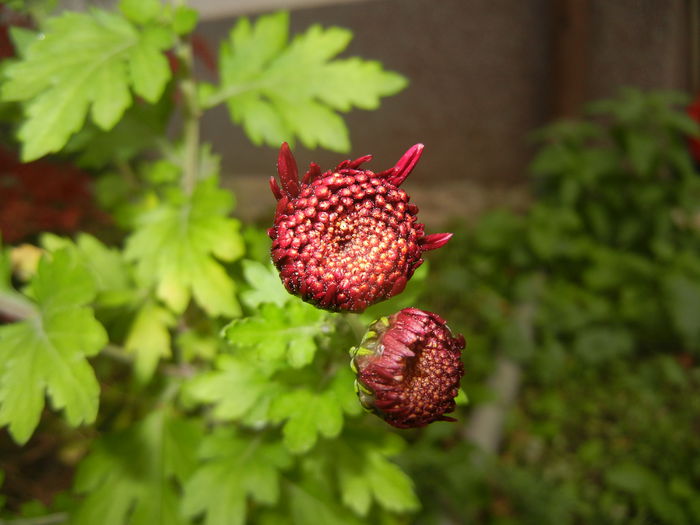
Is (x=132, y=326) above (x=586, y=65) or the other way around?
above

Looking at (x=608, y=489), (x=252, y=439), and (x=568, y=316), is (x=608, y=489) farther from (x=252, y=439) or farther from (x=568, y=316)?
(x=252, y=439)

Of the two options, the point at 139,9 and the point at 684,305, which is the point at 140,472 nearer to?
the point at 139,9

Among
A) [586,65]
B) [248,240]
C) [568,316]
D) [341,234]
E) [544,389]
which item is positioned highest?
[341,234]

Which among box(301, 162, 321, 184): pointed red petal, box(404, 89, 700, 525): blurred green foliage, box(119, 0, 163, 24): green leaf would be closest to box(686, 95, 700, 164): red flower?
box(404, 89, 700, 525): blurred green foliage

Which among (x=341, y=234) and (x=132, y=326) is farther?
(x=132, y=326)

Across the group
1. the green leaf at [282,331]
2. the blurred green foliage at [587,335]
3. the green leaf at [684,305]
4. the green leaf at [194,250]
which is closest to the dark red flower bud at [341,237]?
the green leaf at [282,331]

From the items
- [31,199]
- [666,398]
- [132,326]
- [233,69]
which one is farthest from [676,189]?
[31,199]

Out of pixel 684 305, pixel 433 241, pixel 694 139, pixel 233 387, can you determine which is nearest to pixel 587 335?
pixel 684 305
